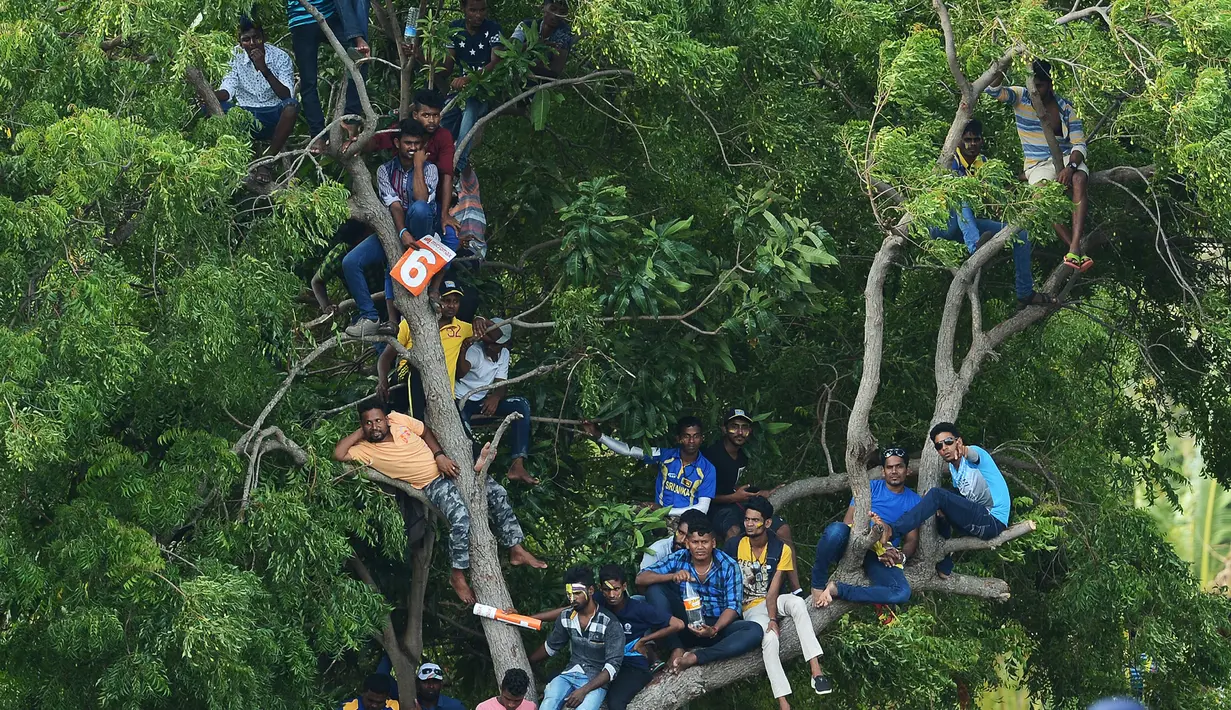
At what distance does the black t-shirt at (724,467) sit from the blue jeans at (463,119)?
241cm

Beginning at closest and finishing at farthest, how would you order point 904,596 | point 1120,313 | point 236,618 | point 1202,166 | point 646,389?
point 236,618, point 1202,166, point 904,596, point 646,389, point 1120,313

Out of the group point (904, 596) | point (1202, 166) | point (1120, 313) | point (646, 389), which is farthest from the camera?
point (1120, 313)

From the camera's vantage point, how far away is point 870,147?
33.6ft

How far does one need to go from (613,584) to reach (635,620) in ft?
1.07

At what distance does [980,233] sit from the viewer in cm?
1096

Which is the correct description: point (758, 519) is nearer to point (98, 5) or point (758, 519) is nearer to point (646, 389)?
point (646, 389)

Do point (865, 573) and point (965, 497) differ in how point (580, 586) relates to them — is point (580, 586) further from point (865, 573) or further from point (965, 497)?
point (965, 497)

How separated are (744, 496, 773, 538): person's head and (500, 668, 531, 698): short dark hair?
62.4 inches

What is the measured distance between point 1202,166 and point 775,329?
9.53 ft

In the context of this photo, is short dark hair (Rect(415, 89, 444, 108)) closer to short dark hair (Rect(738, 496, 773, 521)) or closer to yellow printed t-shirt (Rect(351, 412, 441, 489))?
yellow printed t-shirt (Rect(351, 412, 441, 489))

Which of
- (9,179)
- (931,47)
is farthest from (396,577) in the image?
(931,47)

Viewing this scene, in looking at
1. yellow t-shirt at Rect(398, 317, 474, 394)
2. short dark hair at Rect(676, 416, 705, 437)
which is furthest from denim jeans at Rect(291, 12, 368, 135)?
short dark hair at Rect(676, 416, 705, 437)

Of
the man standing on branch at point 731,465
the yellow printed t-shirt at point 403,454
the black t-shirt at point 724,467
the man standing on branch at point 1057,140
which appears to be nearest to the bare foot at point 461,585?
the yellow printed t-shirt at point 403,454

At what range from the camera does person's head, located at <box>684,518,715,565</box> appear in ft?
32.4
